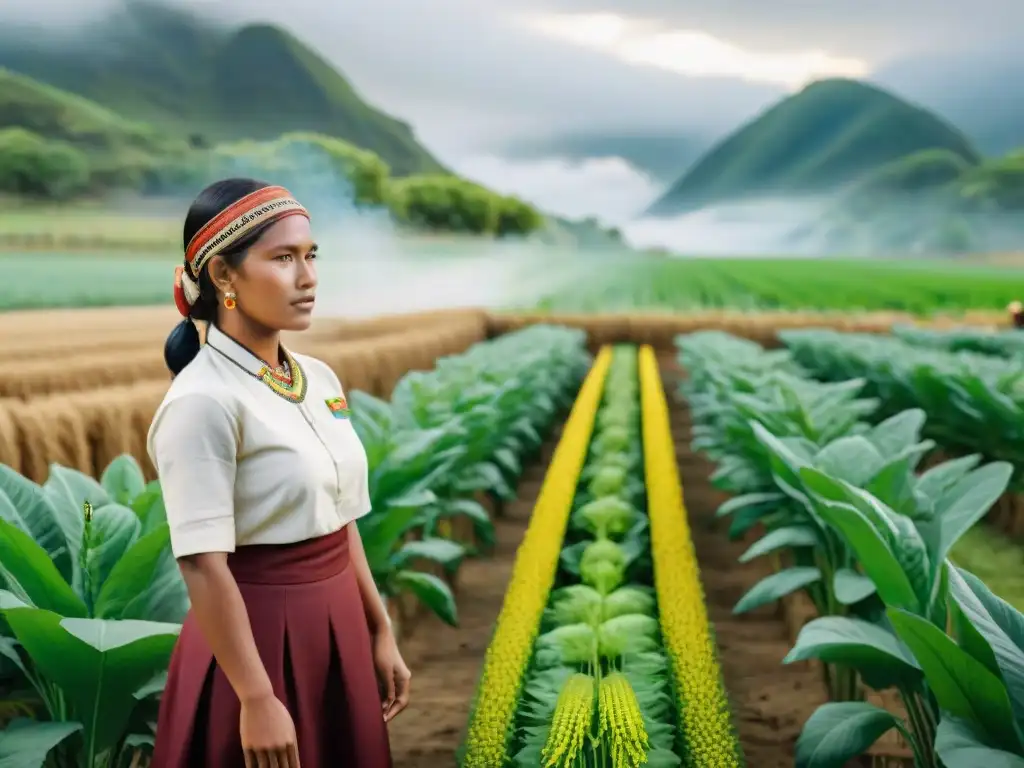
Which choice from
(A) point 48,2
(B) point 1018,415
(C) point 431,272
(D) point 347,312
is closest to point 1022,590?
(B) point 1018,415

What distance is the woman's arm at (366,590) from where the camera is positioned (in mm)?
1138

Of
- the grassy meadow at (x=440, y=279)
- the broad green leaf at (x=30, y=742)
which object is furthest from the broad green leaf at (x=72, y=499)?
the grassy meadow at (x=440, y=279)

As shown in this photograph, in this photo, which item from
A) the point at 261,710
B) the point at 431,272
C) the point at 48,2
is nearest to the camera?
the point at 261,710

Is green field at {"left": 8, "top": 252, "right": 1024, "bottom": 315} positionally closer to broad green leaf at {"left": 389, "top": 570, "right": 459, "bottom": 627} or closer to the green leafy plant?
broad green leaf at {"left": 389, "top": 570, "right": 459, "bottom": 627}

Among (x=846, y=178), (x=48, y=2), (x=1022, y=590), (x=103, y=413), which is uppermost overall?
(x=48, y=2)

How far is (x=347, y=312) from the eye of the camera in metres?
10.2

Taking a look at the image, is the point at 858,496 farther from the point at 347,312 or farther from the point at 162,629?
the point at 347,312

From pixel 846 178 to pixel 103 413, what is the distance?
37649 mm

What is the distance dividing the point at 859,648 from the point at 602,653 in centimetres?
44

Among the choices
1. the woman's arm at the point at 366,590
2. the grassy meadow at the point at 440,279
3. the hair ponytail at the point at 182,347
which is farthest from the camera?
the grassy meadow at the point at 440,279

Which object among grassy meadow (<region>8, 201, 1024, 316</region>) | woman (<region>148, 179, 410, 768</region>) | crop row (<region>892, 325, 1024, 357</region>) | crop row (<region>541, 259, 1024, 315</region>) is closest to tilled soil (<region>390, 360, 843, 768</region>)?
woman (<region>148, 179, 410, 768</region>)

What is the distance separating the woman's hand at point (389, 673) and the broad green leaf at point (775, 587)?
1.05 meters

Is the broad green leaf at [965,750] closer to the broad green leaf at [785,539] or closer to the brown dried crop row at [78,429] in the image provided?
the broad green leaf at [785,539]

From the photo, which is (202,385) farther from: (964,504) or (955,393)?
(955,393)
